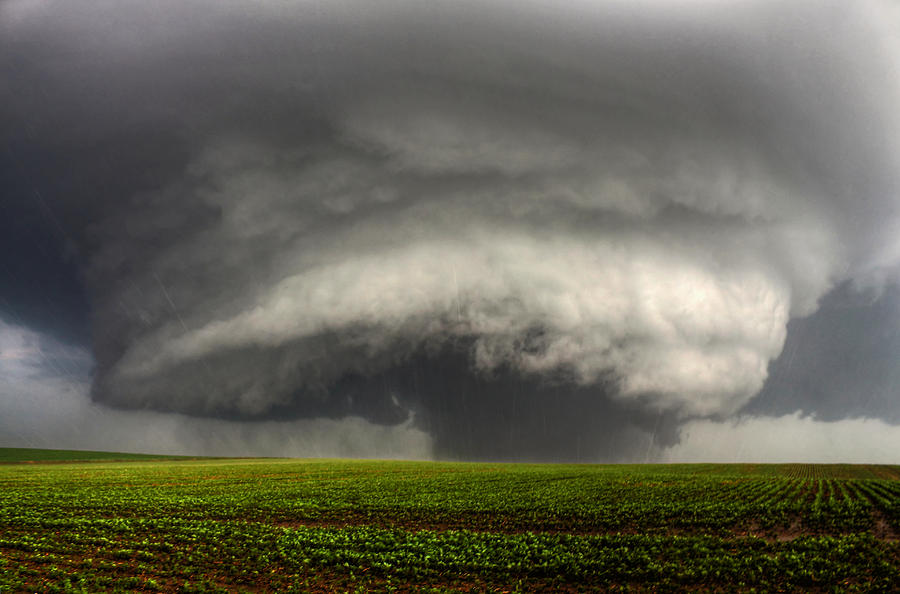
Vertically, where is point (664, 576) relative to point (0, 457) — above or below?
above

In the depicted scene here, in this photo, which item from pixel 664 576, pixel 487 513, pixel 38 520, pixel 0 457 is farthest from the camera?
pixel 0 457

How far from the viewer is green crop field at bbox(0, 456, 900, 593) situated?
17.5 meters

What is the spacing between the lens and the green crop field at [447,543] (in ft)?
57.3

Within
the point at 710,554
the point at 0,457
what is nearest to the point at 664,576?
the point at 710,554

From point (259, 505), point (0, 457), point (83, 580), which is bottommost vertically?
point (0, 457)

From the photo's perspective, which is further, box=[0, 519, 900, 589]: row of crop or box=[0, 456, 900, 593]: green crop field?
box=[0, 519, 900, 589]: row of crop

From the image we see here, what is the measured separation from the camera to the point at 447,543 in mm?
22641

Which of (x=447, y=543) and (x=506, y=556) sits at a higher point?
(x=506, y=556)

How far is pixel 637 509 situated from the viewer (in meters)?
32.7

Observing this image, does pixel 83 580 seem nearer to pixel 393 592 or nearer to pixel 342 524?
pixel 393 592

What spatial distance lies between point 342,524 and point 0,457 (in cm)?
16789

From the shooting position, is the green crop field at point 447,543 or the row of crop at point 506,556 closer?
the green crop field at point 447,543

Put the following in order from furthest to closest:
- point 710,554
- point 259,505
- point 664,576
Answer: point 259,505, point 710,554, point 664,576

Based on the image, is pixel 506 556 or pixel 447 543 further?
pixel 447 543
